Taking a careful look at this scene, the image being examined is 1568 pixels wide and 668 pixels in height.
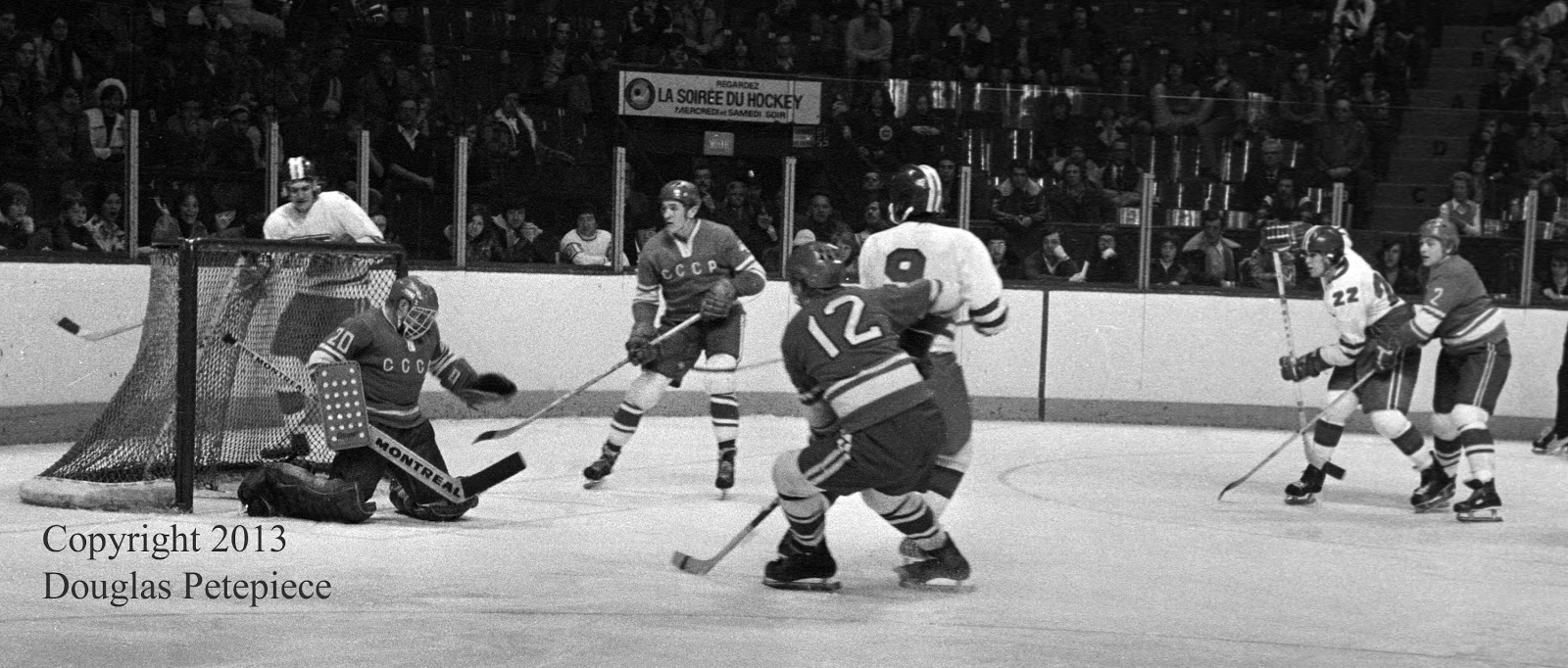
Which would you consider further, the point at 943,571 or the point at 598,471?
the point at 598,471

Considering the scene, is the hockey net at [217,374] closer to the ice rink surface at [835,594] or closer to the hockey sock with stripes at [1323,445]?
the ice rink surface at [835,594]

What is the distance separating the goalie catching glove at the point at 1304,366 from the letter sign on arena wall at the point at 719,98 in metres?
4.12

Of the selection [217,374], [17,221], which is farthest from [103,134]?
[217,374]

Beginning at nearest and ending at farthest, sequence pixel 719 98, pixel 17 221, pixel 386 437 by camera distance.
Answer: pixel 386 437, pixel 17 221, pixel 719 98

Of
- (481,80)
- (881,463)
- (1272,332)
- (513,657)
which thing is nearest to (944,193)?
(1272,332)

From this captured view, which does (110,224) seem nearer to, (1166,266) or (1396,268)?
(1166,266)

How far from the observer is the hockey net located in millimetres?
6359

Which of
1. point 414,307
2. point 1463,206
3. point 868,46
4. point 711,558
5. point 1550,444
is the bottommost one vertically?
point 1550,444

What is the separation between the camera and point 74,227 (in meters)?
8.59

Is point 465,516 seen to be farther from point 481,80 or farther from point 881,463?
Answer: point 481,80

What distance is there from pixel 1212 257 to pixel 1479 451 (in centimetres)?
378

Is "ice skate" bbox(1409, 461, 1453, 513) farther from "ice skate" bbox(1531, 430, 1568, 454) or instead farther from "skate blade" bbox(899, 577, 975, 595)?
"skate blade" bbox(899, 577, 975, 595)

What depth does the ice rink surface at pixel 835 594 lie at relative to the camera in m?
4.38

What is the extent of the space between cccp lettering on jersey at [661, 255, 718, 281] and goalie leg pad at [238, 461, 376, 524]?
207cm
